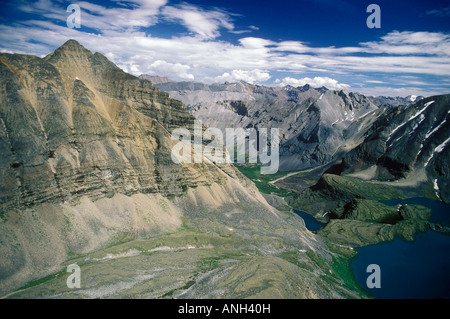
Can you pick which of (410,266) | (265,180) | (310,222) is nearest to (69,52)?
(310,222)

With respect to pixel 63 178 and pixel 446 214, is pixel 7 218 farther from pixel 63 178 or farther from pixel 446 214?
pixel 446 214

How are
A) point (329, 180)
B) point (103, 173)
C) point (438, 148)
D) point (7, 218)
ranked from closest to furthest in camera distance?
point (7, 218) < point (103, 173) < point (329, 180) < point (438, 148)

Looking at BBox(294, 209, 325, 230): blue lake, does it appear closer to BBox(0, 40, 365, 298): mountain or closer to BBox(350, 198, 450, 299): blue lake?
BBox(350, 198, 450, 299): blue lake

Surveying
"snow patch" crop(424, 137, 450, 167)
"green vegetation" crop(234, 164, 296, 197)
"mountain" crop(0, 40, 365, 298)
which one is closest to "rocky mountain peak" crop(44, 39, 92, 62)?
"mountain" crop(0, 40, 365, 298)

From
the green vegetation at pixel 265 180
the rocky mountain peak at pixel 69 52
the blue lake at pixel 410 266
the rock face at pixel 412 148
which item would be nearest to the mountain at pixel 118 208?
the rocky mountain peak at pixel 69 52

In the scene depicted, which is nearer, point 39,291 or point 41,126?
point 39,291

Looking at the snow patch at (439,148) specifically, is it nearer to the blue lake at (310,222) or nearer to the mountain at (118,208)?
the blue lake at (310,222)
